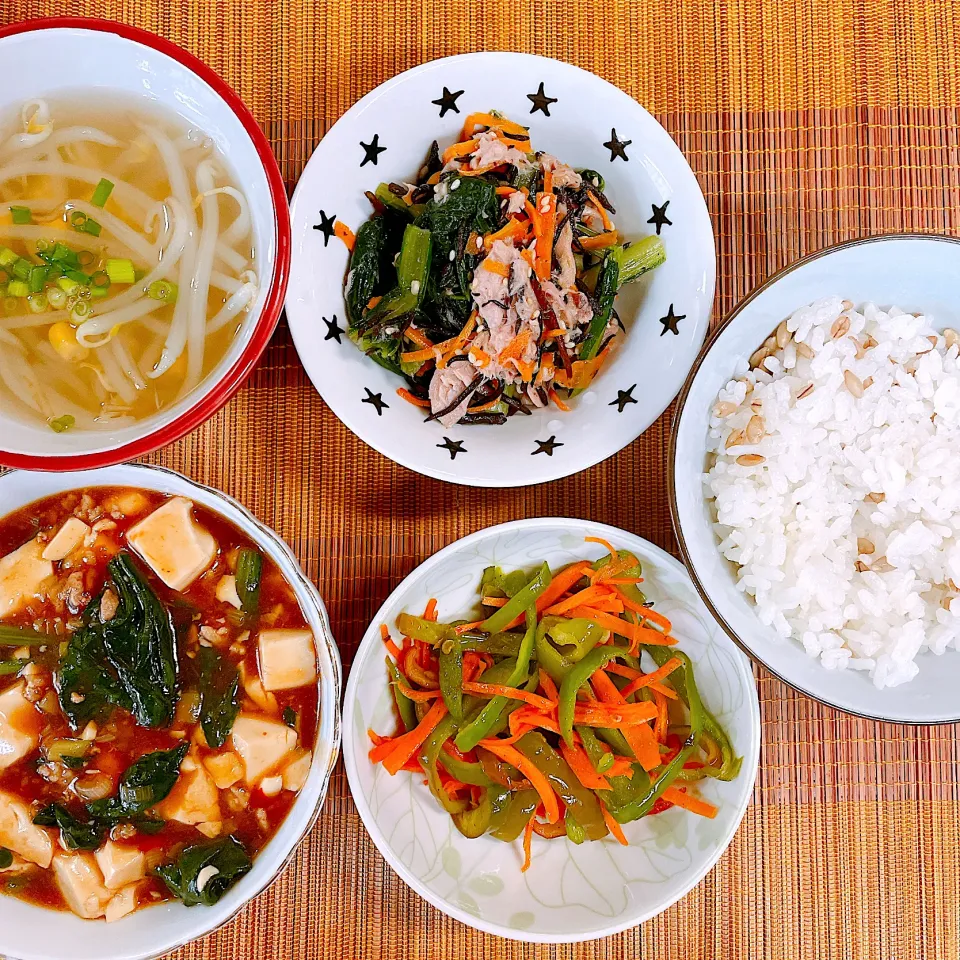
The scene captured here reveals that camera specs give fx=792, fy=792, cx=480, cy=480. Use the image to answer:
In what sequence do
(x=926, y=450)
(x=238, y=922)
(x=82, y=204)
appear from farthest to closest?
(x=238, y=922) < (x=926, y=450) < (x=82, y=204)

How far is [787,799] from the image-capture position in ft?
6.40

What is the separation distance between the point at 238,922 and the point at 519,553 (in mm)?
1134

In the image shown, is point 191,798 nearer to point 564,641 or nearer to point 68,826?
point 68,826

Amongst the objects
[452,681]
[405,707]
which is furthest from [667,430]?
[405,707]

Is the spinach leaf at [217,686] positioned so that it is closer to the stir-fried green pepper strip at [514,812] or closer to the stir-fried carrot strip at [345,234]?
the stir-fried green pepper strip at [514,812]

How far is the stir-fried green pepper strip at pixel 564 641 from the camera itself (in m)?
1.68

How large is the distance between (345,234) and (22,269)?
603 millimetres

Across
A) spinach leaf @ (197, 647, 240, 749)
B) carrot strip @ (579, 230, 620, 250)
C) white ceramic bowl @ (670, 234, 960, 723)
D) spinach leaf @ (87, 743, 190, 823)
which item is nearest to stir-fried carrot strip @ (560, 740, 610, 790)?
white ceramic bowl @ (670, 234, 960, 723)

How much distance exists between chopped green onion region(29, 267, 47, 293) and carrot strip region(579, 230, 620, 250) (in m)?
1.04

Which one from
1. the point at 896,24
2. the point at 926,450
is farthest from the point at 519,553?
the point at 896,24

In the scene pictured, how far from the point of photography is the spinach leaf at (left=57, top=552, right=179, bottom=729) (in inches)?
66.4

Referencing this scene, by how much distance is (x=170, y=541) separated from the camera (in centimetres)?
167

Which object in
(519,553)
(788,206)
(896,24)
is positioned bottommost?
(519,553)

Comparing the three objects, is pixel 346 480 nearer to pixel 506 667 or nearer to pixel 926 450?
pixel 506 667
